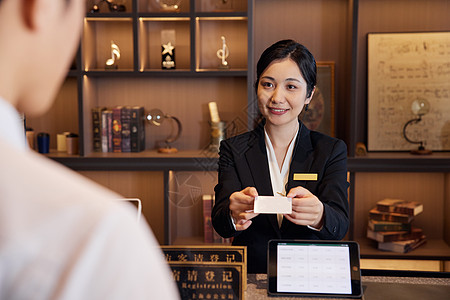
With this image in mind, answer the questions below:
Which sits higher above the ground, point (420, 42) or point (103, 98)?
point (420, 42)

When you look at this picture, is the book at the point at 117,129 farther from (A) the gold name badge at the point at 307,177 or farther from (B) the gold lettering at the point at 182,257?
(B) the gold lettering at the point at 182,257

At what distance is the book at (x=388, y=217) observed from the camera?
3457 millimetres

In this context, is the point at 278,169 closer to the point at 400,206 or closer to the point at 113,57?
the point at 400,206

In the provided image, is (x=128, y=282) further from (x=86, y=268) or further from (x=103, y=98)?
(x=103, y=98)

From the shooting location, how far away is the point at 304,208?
1590 millimetres

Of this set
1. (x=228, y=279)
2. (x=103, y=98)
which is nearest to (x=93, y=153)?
Answer: (x=103, y=98)

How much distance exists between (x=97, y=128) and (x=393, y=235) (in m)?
2.18

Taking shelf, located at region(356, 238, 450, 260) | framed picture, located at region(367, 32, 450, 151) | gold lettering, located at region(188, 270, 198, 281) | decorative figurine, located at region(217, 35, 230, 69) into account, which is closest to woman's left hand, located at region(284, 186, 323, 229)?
gold lettering, located at region(188, 270, 198, 281)

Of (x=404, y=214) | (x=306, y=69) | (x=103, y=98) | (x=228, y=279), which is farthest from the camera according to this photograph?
(x=103, y=98)

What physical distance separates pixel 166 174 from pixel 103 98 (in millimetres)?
804

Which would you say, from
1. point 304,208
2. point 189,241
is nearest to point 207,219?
point 189,241

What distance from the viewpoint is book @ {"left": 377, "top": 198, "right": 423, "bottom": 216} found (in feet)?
11.3

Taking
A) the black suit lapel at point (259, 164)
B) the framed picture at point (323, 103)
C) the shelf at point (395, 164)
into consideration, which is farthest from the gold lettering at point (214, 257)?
the framed picture at point (323, 103)

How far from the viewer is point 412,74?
3619 mm
